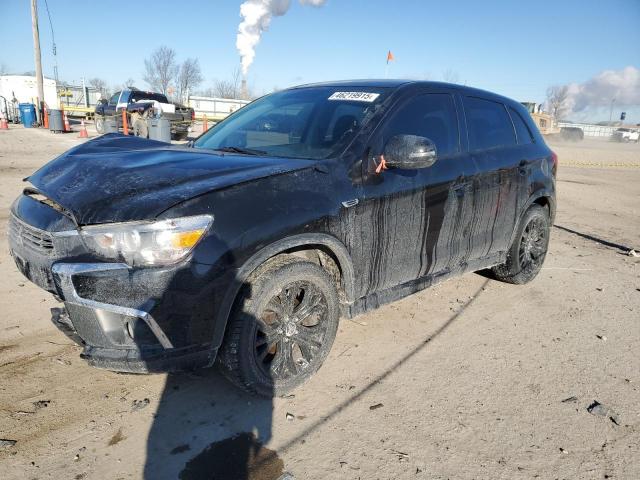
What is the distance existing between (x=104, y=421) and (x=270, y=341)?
0.97 metres

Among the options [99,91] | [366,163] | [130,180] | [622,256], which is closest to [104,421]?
[130,180]

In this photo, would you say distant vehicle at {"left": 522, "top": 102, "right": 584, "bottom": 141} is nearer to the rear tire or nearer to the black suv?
the rear tire

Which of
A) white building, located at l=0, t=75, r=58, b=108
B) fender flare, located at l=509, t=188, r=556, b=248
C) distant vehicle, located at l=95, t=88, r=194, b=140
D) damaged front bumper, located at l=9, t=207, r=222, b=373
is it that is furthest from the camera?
white building, located at l=0, t=75, r=58, b=108

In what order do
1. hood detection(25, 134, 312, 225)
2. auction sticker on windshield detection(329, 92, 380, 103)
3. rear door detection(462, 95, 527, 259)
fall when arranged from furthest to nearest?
rear door detection(462, 95, 527, 259)
auction sticker on windshield detection(329, 92, 380, 103)
hood detection(25, 134, 312, 225)

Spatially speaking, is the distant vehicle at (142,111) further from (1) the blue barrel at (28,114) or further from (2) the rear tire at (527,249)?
(2) the rear tire at (527,249)

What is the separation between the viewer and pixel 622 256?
247 inches

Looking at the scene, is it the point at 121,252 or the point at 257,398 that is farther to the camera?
the point at 257,398

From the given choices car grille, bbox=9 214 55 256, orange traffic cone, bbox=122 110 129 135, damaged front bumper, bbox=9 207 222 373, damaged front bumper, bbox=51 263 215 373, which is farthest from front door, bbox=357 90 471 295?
orange traffic cone, bbox=122 110 129 135

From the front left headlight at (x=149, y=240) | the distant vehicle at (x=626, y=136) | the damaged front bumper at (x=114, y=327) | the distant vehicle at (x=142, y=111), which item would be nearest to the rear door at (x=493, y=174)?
the front left headlight at (x=149, y=240)

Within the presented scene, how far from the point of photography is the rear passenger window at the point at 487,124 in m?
3.93

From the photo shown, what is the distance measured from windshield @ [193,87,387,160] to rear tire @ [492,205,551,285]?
217 cm

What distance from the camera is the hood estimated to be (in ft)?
7.59

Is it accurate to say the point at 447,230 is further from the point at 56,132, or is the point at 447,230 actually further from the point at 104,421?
the point at 56,132

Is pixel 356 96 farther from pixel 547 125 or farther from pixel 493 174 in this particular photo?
pixel 547 125
